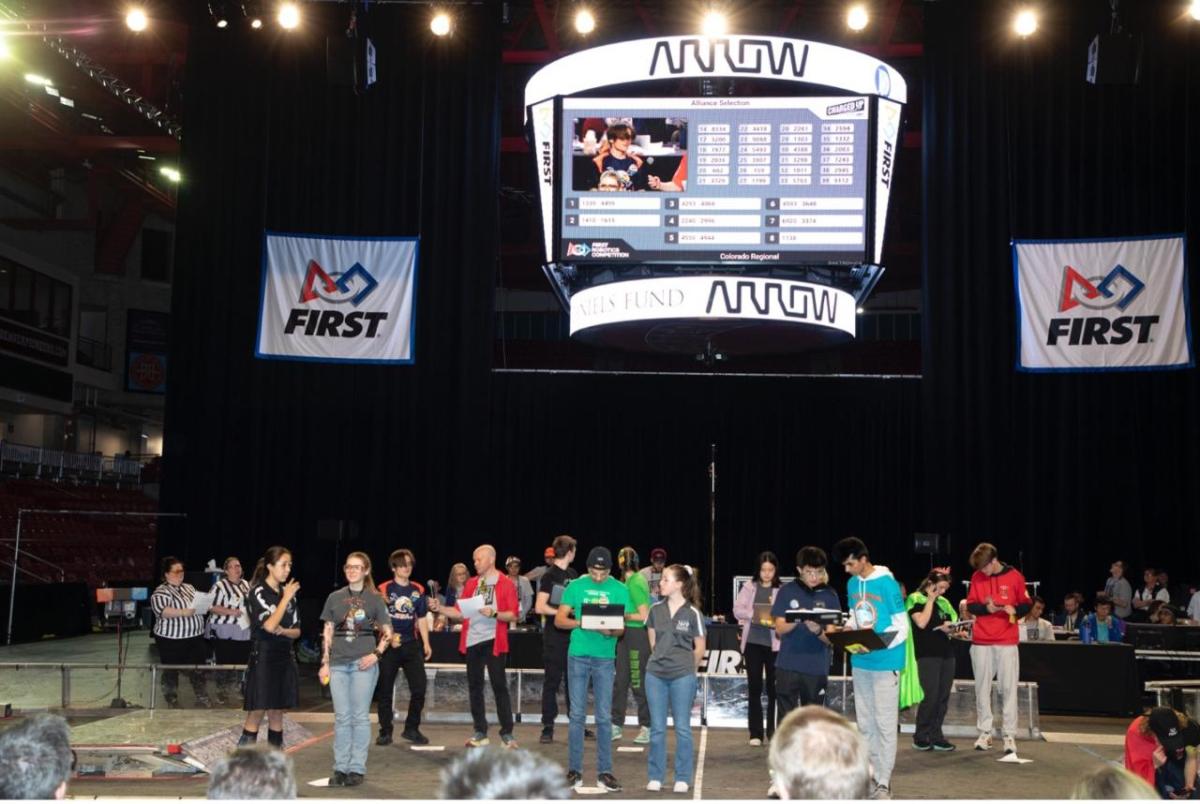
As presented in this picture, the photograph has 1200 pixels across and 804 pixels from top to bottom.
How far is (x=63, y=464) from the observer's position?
34.1m

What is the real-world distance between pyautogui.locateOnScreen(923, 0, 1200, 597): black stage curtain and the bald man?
897cm

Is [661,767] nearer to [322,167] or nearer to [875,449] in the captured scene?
[322,167]

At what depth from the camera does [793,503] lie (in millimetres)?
21922

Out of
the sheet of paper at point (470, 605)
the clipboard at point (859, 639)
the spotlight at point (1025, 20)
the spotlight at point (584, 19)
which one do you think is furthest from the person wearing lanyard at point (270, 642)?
the spotlight at point (1025, 20)

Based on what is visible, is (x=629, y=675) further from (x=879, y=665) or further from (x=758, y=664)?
(x=879, y=665)

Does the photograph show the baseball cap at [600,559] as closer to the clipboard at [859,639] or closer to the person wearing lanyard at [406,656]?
the clipboard at [859,639]

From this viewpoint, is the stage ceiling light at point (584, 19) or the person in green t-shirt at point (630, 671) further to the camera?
the stage ceiling light at point (584, 19)

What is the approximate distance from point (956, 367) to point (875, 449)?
418 centimetres

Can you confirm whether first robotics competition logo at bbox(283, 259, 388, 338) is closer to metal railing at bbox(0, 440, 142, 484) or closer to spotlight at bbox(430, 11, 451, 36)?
spotlight at bbox(430, 11, 451, 36)

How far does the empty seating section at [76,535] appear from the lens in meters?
27.2

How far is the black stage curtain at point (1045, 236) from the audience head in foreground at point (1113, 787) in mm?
14911

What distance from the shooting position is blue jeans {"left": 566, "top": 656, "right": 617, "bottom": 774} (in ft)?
28.2

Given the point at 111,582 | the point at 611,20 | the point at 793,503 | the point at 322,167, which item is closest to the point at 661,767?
the point at 322,167

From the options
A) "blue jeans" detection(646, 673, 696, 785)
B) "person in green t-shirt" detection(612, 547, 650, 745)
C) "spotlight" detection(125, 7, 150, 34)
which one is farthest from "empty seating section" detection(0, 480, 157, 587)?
"blue jeans" detection(646, 673, 696, 785)
